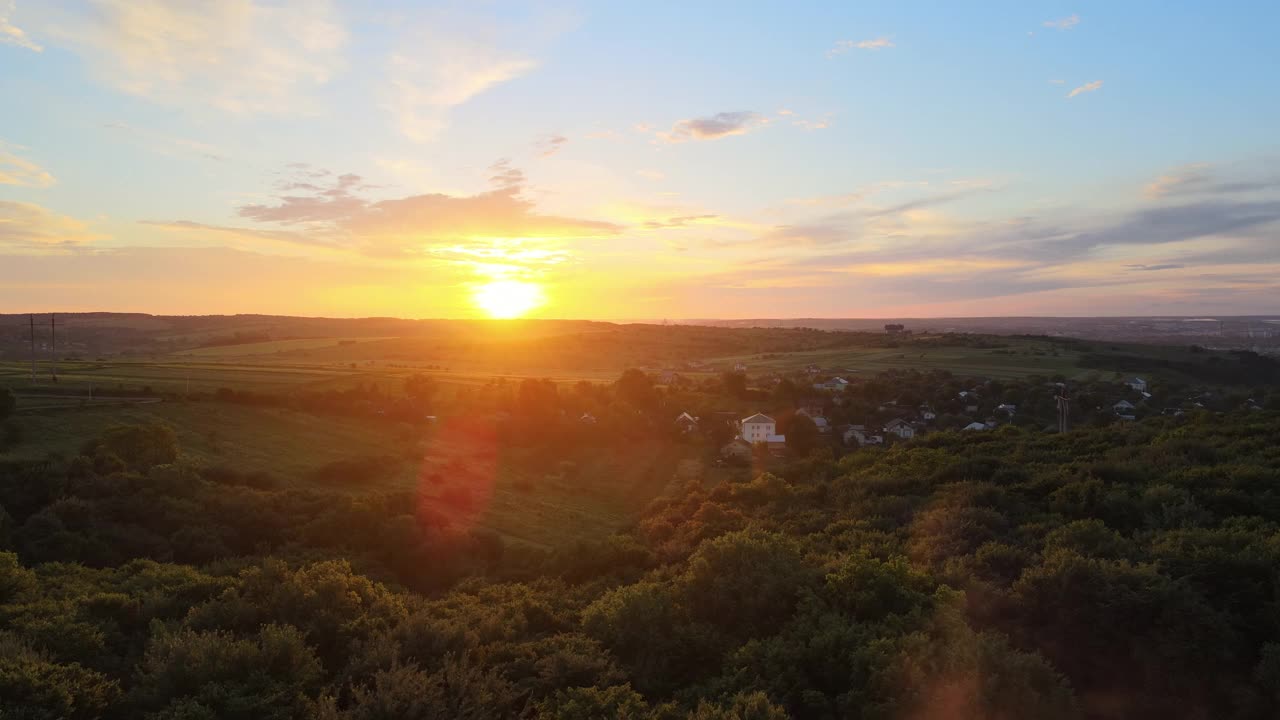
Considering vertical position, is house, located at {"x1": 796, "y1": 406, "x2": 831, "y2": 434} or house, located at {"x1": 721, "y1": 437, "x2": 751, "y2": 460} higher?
house, located at {"x1": 796, "y1": 406, "x2": 831, "y2": 434}

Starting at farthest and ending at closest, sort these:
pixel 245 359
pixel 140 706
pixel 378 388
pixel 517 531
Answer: pixel 245 359 < pixel 378 388 < pixel 517 531 < pixel 140 706

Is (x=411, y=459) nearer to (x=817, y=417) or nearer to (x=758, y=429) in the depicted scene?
(x=758, y=429)

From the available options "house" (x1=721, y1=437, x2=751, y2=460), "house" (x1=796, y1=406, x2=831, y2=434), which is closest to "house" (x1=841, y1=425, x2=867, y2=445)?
"house" (x1=796, y1=406, x2=831, y2=434)

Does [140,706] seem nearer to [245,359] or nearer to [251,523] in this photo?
[251,523]

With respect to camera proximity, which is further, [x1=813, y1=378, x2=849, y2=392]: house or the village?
[x1=813, y1=378, x2=849, y2=392]: house

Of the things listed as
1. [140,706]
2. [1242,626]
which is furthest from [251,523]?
[1242,626]

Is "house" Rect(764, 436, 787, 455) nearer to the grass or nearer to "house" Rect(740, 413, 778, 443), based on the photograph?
"house" Rect(740, 413, 778, 443)

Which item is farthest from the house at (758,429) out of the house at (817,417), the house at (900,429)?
the house at (900,429)

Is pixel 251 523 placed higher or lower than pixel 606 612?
lower
